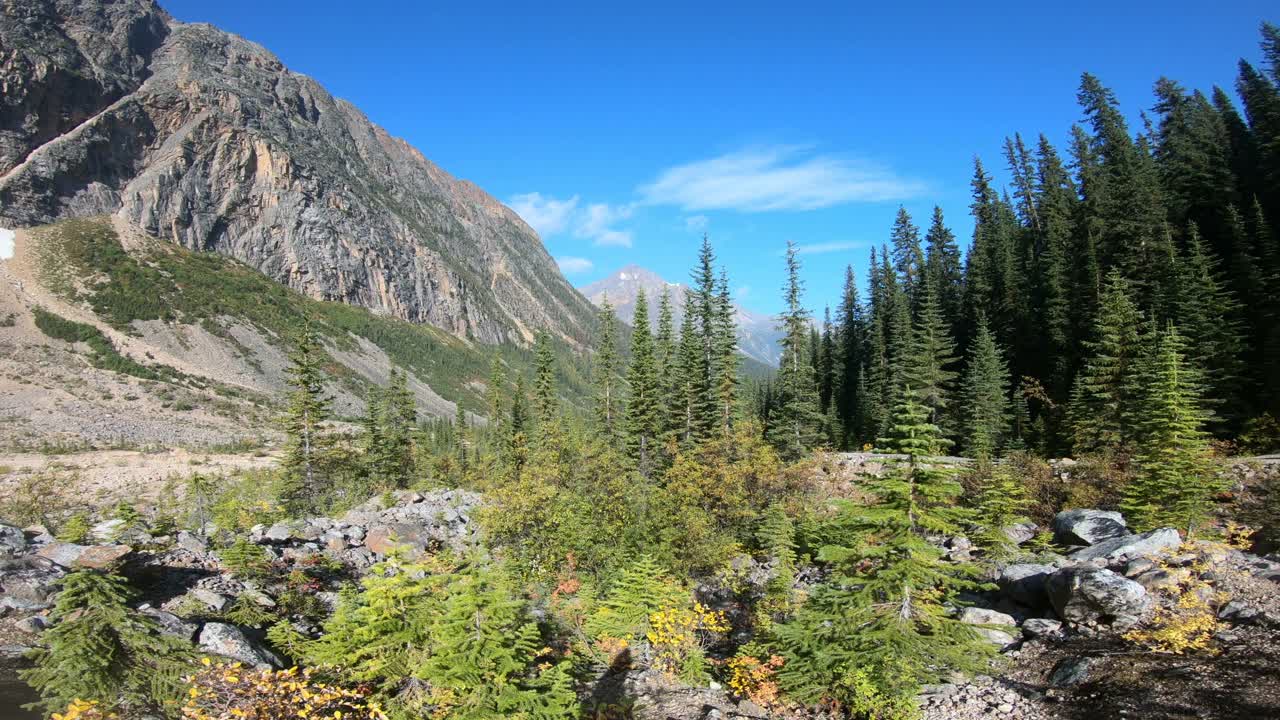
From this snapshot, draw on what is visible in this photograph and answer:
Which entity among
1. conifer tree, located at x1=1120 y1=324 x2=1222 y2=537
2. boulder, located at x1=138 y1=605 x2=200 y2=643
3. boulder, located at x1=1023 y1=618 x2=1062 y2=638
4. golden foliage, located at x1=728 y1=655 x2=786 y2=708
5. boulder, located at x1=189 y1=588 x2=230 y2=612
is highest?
conifer tree, located at x1=1120 y1=324 x2=1222 y2=537

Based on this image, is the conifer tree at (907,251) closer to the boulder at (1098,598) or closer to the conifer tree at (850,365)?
the conifer tree at (850,365)

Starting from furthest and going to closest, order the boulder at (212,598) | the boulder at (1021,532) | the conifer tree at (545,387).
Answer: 1. the conifer tree at (545,387)
2. the boulder at (1021,532)
3. the boulder at (212,598)

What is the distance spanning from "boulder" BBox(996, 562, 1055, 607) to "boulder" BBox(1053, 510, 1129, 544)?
8.91ft

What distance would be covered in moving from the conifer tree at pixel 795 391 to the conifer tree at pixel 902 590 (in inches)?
1024

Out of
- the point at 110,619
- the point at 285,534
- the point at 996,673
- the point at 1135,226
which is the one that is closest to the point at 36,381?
the point at 285,534

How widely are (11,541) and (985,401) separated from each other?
1751 inches

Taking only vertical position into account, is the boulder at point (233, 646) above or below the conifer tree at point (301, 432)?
below

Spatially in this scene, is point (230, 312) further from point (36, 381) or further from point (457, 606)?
point (457, 606)

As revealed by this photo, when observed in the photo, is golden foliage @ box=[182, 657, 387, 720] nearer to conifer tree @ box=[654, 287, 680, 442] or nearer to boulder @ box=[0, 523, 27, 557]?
boulder @ box=[0, 523, 27, 557]

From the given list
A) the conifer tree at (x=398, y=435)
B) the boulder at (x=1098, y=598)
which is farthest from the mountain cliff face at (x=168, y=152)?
the boulder at (x=1098, y=598)

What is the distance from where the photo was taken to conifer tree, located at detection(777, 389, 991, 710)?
1023cm

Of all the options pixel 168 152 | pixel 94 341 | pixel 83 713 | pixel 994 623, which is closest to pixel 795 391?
pixel 994 623

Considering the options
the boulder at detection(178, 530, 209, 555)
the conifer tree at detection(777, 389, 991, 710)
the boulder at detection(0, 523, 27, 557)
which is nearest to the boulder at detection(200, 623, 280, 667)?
the boulder at detection(178, 530, 209, 555)

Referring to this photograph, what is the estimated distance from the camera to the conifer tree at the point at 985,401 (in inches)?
1485
